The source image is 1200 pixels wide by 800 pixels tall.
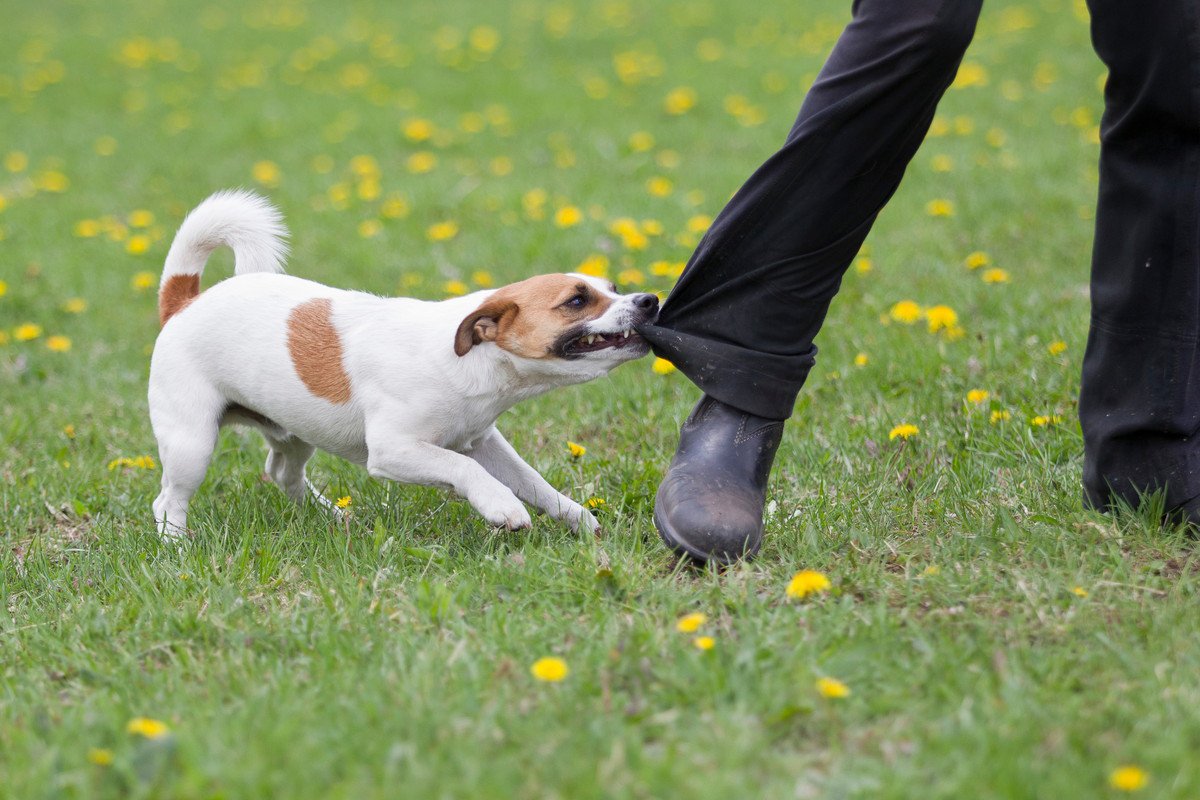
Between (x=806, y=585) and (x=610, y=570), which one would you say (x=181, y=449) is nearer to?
(x=610, y=570)

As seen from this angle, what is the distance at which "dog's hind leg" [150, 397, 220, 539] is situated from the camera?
328 cm

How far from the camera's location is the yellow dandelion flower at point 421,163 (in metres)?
7.09

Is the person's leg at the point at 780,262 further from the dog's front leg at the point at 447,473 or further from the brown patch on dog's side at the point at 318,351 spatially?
the brown patch on dog's side at the point at 318,351

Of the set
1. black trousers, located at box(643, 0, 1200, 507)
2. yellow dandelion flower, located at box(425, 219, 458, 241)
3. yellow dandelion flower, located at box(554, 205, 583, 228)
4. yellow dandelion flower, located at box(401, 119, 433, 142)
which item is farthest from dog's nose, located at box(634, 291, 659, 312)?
yellow dandelion flower, located at box(401, 119, 433, 142)

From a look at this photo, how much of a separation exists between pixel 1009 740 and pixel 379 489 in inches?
78.6

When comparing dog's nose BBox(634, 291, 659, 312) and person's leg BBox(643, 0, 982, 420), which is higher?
person's leg BBox(643, 0, 982, 420)

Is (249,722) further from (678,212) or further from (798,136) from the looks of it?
(678,212)

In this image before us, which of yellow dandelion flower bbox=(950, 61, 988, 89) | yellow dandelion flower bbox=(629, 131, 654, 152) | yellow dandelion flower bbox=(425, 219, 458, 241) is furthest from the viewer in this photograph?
yellow dandelion flower bbox=(950, 61, 988, 89)

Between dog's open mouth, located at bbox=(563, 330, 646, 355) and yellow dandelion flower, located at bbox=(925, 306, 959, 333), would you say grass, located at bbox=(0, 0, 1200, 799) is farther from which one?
dog's open mouth, located at bbox=(563, 330, 646, 355)

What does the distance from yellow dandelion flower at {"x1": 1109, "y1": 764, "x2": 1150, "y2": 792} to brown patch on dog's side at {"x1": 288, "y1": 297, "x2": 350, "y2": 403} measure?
6.56 ft

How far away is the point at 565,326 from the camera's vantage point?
9.61 ft

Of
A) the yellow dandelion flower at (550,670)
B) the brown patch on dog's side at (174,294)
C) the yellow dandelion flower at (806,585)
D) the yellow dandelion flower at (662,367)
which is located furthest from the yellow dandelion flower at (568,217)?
the yellow dandelion flower at (550,670)

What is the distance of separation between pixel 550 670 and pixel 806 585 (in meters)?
0.56

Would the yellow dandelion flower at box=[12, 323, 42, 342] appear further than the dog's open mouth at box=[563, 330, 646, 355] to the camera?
Yes
